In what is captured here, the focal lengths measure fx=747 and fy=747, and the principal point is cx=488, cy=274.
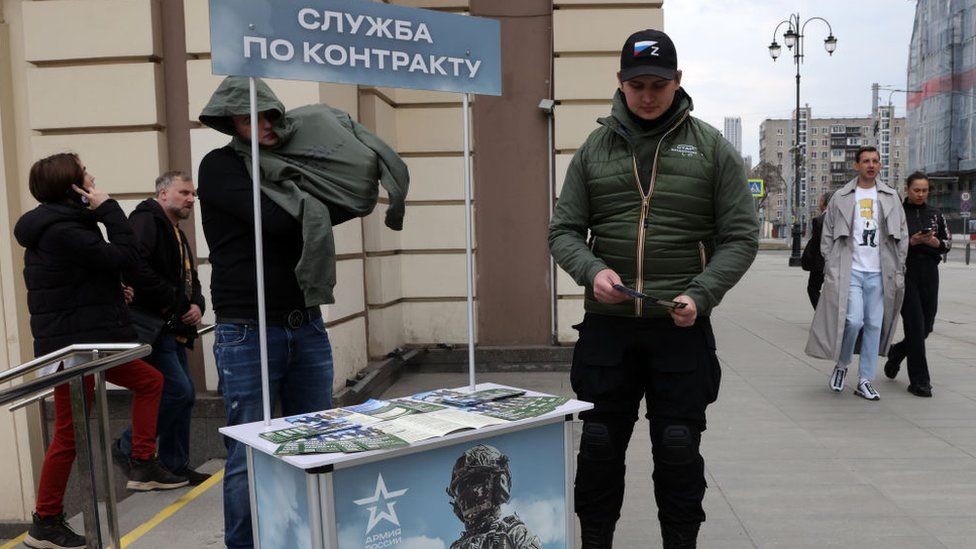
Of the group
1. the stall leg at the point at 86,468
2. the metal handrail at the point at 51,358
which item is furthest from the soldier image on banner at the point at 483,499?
the stall leg at the point at 86,468

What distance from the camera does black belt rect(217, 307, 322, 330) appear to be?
268 centimetres

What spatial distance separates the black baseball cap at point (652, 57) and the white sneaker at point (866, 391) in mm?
4496

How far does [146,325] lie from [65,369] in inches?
71.8

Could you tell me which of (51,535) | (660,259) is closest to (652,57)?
(660,259)

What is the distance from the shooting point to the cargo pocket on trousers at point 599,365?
271 cm

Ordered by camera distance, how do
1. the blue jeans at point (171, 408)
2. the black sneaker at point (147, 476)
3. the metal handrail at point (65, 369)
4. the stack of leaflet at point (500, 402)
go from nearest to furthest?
the metal handrail at point (65, 369), the stack of leaflet at point (500, 402), the black sneaker at point (147, 476), the blue jeans at point (171, 408)

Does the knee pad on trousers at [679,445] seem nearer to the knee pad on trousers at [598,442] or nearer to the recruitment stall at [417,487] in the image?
the knee pad on trousers at [598,442]

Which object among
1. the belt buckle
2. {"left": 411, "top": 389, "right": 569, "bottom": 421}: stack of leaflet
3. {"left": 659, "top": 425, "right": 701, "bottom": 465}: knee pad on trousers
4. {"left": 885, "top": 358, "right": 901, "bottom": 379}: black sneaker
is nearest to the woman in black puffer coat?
the belt buckle

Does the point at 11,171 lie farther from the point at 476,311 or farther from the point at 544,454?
the point at 544,454

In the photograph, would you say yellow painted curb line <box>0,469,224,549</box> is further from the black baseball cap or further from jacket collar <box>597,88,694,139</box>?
the black baseball cap

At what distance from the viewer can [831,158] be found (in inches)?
5241

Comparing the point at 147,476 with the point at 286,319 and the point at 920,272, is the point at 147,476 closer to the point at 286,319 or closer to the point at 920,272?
the point at 286,319

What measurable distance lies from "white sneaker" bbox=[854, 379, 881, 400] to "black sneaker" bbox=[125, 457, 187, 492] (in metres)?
5.15

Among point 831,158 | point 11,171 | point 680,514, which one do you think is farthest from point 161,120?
point 831,158
